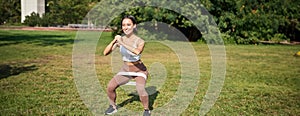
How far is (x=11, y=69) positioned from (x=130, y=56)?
6.30 m

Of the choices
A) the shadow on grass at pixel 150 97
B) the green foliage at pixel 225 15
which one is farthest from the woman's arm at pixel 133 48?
the green foliage at pixel 225 15

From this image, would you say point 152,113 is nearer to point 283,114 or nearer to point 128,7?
point 283,114

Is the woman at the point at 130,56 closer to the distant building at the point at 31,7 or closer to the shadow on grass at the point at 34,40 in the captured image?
the shadow on grass at the point at 34,40

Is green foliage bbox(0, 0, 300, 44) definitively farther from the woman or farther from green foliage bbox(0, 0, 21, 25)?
green foliage bbox(0, 0, 21, 25)

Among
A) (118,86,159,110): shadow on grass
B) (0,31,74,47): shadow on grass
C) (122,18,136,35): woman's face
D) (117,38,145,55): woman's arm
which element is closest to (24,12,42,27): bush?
(0,31,74,47): shadow on grass

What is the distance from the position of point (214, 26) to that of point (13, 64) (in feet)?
59.3

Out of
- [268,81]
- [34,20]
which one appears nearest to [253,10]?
[268,81]

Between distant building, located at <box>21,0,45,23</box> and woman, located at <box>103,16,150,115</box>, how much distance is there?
5467 centimetres

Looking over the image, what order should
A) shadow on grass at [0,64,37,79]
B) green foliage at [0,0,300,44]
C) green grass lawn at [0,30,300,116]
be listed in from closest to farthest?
green grass lawn at [0,30,300,116] → shadow on grass at [0,64,37,79] → green foliage at [0,0,300,44]

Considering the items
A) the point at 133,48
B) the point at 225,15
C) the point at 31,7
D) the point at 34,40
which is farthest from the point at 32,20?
the point at 133,48

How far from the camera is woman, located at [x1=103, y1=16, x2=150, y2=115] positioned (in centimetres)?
483

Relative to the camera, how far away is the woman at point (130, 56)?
4.83m

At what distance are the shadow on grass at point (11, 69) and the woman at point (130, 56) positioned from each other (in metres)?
4.76

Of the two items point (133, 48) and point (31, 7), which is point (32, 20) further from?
point (133, 48)
